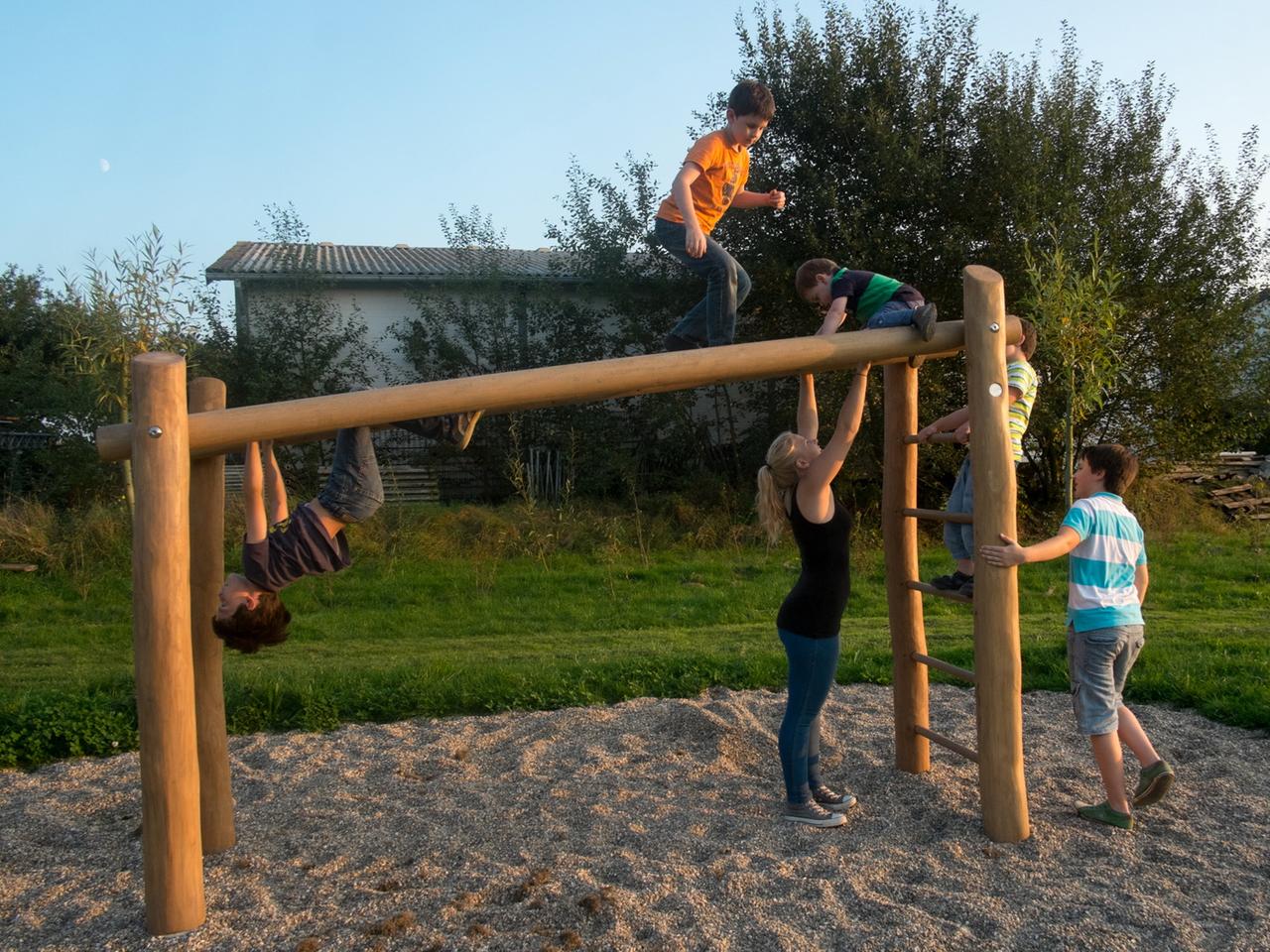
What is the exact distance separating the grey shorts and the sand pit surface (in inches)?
18.5

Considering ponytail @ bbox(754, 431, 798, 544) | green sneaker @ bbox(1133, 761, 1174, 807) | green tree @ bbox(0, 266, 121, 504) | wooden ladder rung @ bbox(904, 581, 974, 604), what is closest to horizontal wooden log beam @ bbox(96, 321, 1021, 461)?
ponytail @ bbox(754, 431, 798, 544)

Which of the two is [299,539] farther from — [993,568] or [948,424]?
[948,424]

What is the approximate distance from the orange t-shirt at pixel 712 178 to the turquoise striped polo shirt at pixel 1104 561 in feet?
6.78

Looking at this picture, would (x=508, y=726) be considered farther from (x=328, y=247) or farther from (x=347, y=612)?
(x=328, y=247)

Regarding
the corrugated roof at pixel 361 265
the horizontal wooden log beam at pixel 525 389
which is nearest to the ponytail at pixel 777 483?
the horizontal wooden log beam at pixel 525 389

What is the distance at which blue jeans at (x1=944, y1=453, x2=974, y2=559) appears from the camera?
15.4ft

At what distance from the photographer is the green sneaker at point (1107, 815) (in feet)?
13.9

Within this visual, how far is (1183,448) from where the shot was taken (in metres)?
14.4

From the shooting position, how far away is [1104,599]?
4.10 metres

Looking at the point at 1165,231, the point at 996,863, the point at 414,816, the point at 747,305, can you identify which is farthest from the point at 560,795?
the point at 1165,231

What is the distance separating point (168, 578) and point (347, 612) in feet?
21.1

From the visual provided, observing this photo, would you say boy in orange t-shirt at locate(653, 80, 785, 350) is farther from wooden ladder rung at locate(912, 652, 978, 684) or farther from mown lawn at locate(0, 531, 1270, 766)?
mown lawn at locate(0, 531, 1270, 766)

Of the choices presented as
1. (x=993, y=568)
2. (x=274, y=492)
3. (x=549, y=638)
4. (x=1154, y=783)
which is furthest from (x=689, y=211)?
(x=549, y=638)

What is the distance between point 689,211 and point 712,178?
404mm
